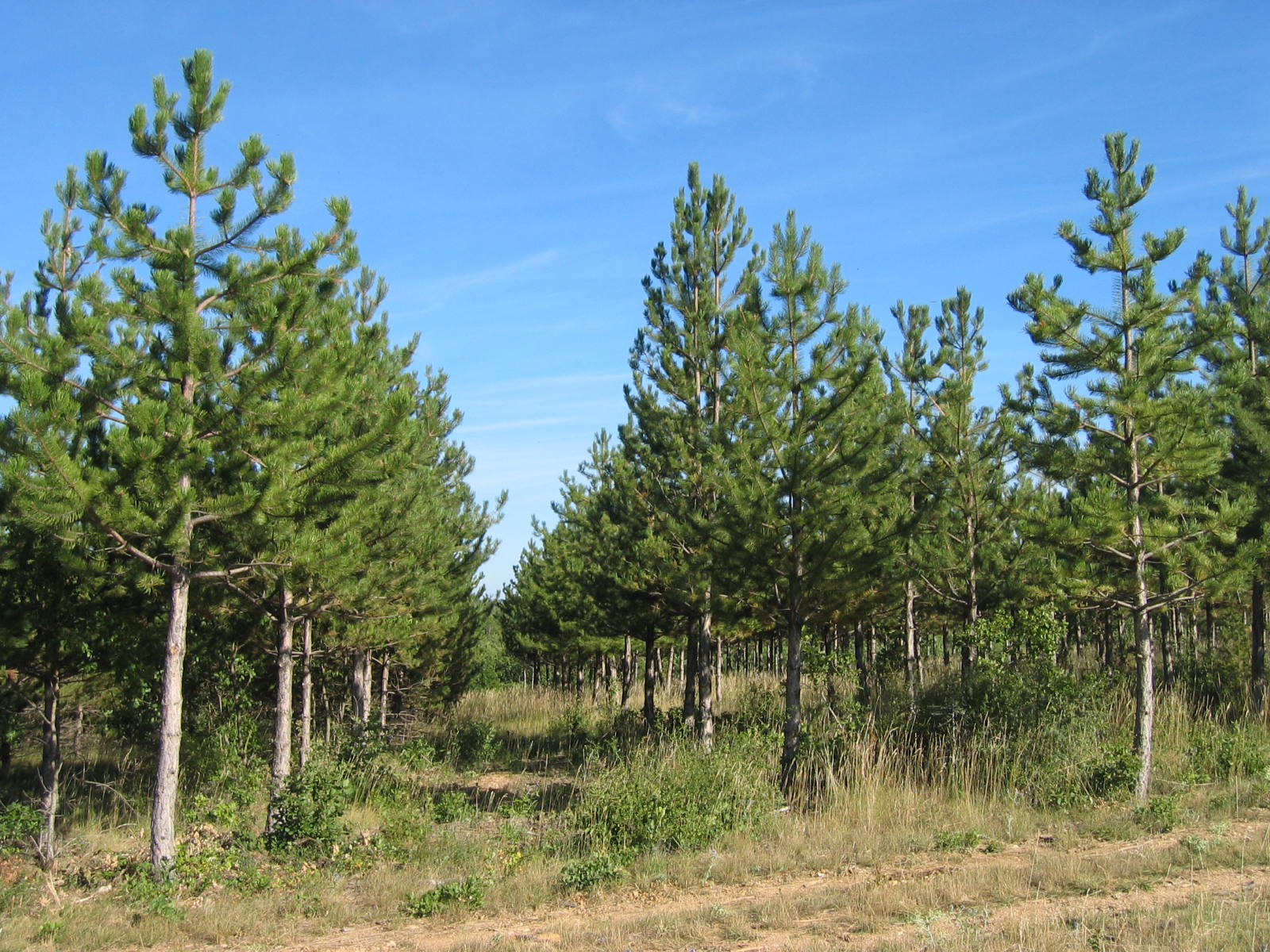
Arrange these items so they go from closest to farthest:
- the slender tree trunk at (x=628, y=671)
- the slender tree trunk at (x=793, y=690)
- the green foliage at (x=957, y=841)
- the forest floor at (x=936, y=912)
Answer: the forest floor at (x=936, y=912) → the green foliage at (x=957, y=841) → the slender tree trunk at (x=793, y=690) → the slender tree trunk at (x=628, y=671)

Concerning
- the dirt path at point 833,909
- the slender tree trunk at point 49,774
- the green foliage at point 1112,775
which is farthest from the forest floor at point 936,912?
the slender tree trunk at point 49,774

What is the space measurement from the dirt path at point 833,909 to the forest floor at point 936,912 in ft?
0.05

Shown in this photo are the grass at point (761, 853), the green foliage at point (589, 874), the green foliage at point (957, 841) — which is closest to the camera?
the grass at point (761, 853)

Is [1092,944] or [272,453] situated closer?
[1092,944]

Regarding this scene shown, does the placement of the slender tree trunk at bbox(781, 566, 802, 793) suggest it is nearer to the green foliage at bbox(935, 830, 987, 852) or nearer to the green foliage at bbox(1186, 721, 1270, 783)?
the green foliage at bbox(935, 830, 987, 852)

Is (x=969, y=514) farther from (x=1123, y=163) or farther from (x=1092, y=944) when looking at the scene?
(x=1092, y=944)

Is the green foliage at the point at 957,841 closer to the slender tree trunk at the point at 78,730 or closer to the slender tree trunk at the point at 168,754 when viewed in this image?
the slender tree trunk at the point at 168,754

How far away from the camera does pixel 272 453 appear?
28.5 feet

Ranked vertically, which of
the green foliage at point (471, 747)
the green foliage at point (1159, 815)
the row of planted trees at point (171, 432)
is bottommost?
the green foliage at point (471, 747)

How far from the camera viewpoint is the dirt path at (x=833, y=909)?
→ 6609 millimetres

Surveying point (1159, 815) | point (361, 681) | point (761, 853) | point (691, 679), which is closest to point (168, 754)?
point (761, 853)

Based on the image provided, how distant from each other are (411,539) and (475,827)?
4.41m

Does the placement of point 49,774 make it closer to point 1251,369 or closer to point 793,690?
point 793,690

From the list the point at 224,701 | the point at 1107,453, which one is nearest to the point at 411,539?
the point at 224,701
